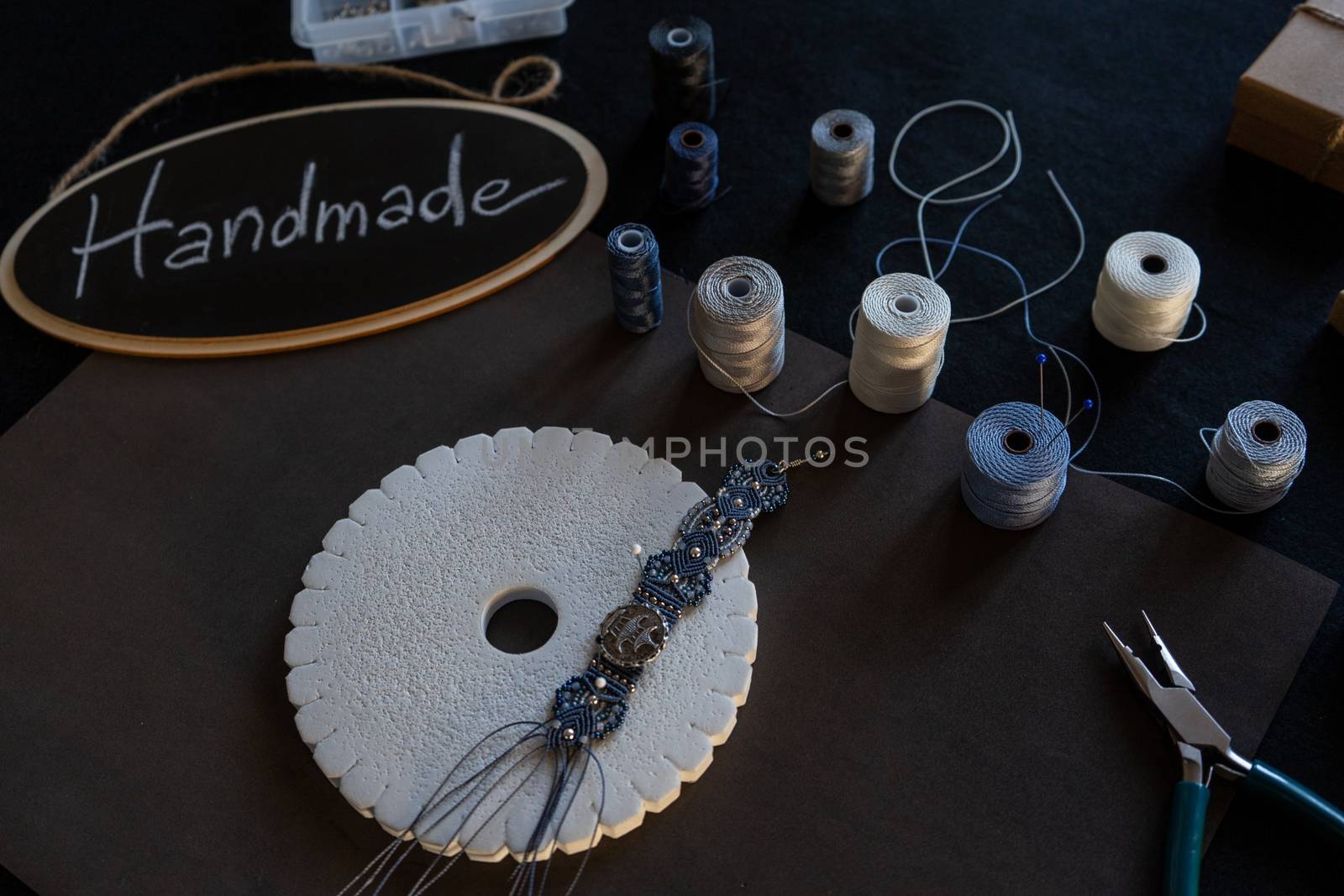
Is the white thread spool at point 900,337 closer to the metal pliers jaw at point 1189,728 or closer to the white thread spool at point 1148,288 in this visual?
the white thread spool at point 1148,288

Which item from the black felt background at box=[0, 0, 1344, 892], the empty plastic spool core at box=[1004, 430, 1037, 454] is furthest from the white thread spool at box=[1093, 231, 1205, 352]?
the empty plastic spool core at box=[1004, 430, 1037, 454]

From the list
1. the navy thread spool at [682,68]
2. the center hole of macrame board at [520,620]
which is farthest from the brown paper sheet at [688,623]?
the navy thread spool at [682,68]

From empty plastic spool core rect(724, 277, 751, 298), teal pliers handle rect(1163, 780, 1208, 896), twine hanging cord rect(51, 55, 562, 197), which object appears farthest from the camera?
twine hanging cord rect(51, 55, 562, 197)

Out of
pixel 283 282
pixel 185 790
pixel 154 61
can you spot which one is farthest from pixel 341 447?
pixel 154 61

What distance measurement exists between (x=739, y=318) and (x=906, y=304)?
24 cm

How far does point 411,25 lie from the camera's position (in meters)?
2.23

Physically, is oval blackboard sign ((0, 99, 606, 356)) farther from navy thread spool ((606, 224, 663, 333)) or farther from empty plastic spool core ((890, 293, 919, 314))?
empty plastic spool core ((890, 293, 919, 314))

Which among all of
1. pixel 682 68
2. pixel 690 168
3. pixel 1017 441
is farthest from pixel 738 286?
pixel 682 68

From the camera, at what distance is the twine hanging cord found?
7.22ft

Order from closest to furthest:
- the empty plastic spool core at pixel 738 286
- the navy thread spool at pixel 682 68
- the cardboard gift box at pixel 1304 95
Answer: the empty plastic spool core at pixel 738 286 < the cardboard gift box at pixel 1304 95 < the navy thread spool at pixel 682 68

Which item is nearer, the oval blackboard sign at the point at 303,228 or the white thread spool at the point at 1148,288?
the white thread spool at the point at 1148,288

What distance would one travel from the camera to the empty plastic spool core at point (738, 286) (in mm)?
1687

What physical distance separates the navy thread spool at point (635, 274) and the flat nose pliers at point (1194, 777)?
860 mm

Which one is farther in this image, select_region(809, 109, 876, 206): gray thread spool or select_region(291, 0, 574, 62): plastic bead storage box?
select_region(291, 0, 574, 62): plastic bead storage box
